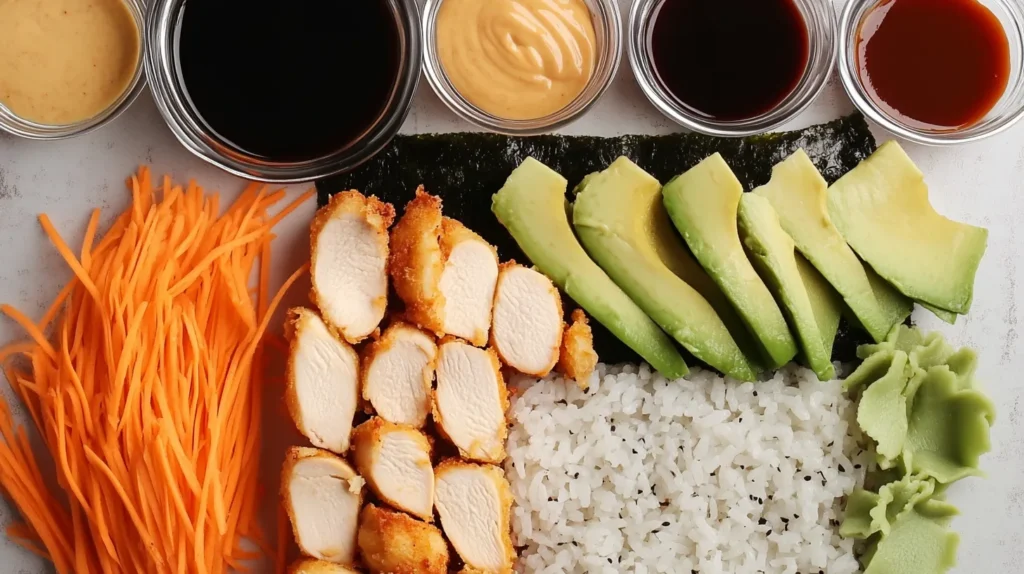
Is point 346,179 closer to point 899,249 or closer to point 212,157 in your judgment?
point 212,157

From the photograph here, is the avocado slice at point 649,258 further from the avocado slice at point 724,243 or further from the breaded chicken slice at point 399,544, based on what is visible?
the breaded chicken slice at point 399,544

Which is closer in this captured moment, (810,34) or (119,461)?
(119,461)

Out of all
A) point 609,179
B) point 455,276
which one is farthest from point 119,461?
point 609,179

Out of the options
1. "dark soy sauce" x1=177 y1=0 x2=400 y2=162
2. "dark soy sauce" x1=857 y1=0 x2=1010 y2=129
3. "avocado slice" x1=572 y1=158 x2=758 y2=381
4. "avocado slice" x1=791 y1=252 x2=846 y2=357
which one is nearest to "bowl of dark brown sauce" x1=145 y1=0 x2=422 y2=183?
"dark soy sauce" x1=177 y1=0 x2=400 y2=162

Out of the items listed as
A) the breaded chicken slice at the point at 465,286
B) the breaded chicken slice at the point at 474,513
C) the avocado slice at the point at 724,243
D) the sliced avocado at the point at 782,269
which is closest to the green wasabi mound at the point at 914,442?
the sliced avocado at the point at 782,269

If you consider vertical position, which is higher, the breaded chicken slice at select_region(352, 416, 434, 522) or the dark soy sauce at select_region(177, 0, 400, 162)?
the dark soy sauce at select_region(177, 0, 400, 162)

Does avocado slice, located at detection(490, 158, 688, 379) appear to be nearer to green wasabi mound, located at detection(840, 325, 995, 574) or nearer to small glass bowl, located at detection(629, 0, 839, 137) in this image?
small glass bowl, located at detection(629, 0, 839, 137)
